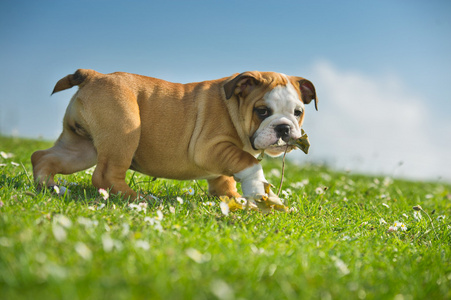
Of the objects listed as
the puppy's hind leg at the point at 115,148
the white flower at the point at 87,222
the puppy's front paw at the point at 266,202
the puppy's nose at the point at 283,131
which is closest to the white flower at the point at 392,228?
the puppy's front paw at the point at 266,202

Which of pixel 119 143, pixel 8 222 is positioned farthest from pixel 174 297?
pixel 119 143

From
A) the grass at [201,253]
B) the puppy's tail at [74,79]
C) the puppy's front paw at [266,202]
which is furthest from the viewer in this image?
the puppy's tail at [74,79]

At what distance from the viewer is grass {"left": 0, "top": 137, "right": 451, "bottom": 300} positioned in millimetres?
1794

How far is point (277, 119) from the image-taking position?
3.76 metres

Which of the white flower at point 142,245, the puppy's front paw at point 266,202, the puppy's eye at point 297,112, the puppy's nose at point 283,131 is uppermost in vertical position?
the puppy's eye at point 297,112

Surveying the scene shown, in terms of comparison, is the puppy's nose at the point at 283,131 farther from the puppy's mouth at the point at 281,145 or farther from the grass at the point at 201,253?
the grass at the point at 201,253

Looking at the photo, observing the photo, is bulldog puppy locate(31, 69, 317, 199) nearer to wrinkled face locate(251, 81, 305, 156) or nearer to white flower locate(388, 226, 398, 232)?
wrinkled face locate(251, 81, 305, 156)

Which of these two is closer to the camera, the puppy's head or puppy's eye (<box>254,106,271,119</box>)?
the puppy's head

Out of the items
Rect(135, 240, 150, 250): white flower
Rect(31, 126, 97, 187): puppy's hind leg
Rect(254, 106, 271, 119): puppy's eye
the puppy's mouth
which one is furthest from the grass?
Rect(254, 106, 271, 119): puppy's eye

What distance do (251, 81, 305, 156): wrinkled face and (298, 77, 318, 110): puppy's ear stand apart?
374mm

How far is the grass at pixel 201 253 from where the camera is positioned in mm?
1794

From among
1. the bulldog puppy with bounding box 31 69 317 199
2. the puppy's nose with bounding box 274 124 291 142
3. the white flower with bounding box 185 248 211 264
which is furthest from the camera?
the bulldog puppy with bounding box 31 69 317 199

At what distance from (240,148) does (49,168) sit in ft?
6.74

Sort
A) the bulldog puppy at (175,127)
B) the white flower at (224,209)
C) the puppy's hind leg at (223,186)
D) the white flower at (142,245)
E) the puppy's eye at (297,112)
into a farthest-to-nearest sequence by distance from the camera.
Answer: the puppy's hind leg at (223,186) < the puppy's eye at (297,112) < the bulldog puppy at (175,127) < the white flower at (224,209) < the white flower at (142,245)
